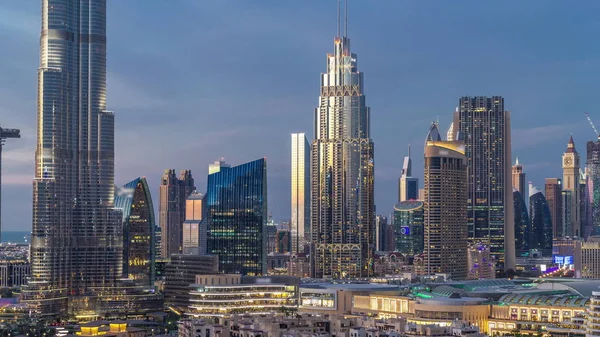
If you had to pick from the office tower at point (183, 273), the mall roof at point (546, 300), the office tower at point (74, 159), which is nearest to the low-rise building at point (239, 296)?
the office tower at point (183, 273)

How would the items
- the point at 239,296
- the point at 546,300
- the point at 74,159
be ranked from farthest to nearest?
the point at 74,159
the point at 239,296
the point at 546,300

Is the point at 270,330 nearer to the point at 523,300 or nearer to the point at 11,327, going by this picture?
the point at 523,300

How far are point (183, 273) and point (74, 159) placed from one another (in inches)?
1154

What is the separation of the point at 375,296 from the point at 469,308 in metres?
18.8

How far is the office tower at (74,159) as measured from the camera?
190 meters

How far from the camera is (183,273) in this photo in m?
183

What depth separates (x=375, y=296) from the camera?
149 m

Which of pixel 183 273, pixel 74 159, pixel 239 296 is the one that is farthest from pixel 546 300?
pixel 74 159

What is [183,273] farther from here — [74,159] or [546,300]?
[546,300]

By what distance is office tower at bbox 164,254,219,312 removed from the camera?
179 meters

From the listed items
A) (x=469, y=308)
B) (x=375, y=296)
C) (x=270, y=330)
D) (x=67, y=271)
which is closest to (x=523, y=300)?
(x=469, y=308)

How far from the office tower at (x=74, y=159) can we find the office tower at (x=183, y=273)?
1379cm

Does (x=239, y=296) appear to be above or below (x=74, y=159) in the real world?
below

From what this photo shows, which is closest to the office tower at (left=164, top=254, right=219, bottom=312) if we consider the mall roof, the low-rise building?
the low-rise building
